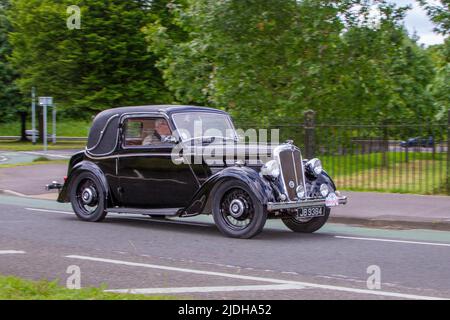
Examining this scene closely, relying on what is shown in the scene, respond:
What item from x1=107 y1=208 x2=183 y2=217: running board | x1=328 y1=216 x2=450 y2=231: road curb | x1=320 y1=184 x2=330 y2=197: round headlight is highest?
x1=320 y1=184 x2=330 y2=197: round headlight

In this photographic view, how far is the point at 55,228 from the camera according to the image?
10953 millimetres

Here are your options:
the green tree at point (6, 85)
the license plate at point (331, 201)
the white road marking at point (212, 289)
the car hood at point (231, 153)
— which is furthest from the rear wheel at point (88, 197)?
the green tree at point (6, 85)

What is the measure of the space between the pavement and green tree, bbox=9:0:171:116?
16632 millimetres

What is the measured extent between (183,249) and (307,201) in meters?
1.93

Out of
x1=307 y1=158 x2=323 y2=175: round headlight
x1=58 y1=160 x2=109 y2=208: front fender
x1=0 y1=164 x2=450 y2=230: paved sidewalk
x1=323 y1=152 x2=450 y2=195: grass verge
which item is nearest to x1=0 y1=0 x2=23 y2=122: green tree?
x1=0 y1=164 x2=450 y2=230: paved sidewalk

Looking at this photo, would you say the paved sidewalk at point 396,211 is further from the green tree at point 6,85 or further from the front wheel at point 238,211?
the green tree at point 6,85

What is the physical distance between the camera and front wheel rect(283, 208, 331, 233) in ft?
33.9

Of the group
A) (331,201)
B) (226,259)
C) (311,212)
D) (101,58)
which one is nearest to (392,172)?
(331,201)

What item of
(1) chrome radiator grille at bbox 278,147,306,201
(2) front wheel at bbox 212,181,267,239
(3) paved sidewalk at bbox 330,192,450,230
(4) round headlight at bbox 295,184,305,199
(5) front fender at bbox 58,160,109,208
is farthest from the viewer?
(5) front fender at bbox 58,160,109,208

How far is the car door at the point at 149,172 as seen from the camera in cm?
1041

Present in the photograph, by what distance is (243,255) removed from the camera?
27.6ft

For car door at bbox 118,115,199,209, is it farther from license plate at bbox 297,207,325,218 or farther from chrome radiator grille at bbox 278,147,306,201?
license plate at bbox 297,207,325,218
